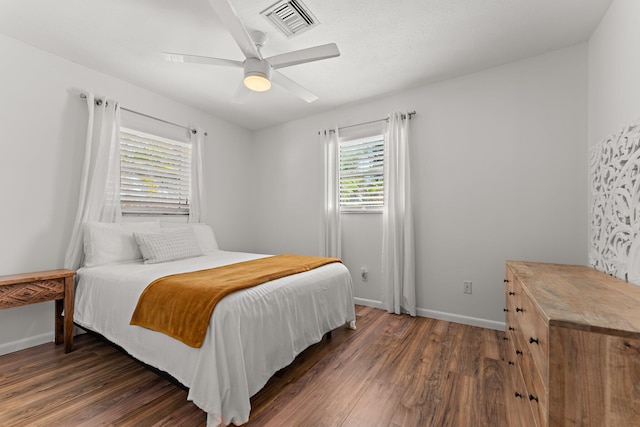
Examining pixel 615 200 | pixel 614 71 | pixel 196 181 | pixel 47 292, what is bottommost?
pixel 47 292

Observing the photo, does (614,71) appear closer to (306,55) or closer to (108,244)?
(306,55)

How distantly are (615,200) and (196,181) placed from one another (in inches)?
158

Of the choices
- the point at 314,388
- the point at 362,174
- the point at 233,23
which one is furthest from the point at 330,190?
the point at 314,388

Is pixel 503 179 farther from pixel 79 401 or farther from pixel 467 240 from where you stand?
pixel 79 401

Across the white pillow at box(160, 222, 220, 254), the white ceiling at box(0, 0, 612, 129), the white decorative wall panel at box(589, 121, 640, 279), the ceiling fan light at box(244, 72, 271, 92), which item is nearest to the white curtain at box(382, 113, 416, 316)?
the white ceiling at box(0, 0, 612, 129)

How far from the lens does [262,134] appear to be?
176 inches

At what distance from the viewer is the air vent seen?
1894mm

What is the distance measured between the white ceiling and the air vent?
46 millimetres

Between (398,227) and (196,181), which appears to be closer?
(398,227)

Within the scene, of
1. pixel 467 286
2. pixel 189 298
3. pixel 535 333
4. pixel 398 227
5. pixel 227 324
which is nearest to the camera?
pixel 535 333

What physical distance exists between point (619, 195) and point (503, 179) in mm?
975

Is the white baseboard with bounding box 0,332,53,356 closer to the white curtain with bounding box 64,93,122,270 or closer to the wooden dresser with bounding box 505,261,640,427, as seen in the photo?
the white curtain with bounding box 64,93,122,270

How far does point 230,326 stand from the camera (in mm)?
1446

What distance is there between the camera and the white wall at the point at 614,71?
5.26ft
